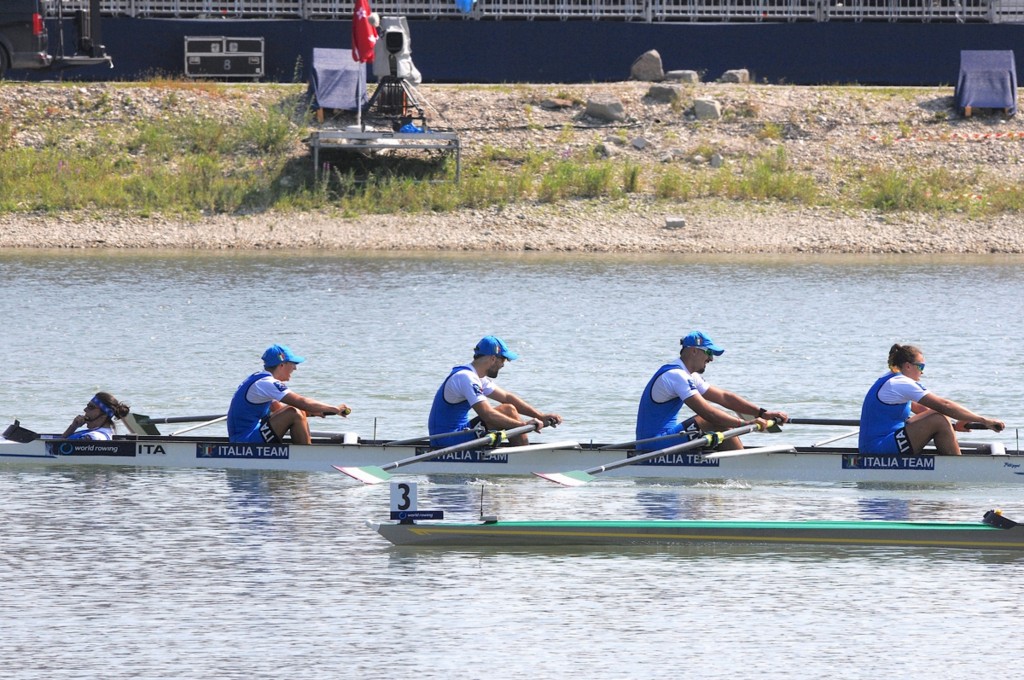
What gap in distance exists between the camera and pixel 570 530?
46.4ft

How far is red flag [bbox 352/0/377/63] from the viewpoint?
126 feet

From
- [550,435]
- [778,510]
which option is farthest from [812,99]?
[778,510]

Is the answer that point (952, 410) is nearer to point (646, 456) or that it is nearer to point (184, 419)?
point (646, 456)

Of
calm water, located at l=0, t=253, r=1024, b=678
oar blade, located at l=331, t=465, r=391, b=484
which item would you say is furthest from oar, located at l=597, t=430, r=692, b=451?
oar blade, located at l=331, t=465, r=391, b=484

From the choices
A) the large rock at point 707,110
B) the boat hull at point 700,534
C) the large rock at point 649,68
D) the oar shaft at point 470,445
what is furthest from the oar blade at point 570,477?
the large rock at point 649,68

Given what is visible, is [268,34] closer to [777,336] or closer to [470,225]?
[470,225]

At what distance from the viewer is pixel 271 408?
1702cm

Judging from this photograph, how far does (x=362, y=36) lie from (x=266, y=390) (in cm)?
2304

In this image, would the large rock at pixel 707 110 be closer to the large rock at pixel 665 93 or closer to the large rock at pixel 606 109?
the large rock at pixel 665 93

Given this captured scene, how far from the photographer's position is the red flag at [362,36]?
3853cm

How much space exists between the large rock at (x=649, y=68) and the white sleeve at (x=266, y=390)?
92.6ft

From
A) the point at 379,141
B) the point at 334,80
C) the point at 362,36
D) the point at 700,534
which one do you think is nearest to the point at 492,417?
the point at 700,534

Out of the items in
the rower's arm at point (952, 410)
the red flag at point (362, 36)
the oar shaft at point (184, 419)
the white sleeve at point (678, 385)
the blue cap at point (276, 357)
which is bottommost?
the oar shaft at point (184, 419)

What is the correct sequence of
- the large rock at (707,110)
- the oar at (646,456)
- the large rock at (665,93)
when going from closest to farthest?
1. the oar at (646,456)
2. the large rock at (707,110)
3. the large rock at (665,93)
